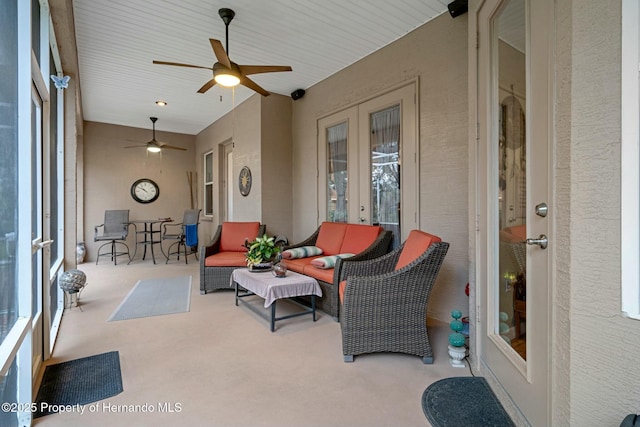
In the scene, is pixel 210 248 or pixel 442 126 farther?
pixel 210 248

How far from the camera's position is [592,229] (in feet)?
3.59

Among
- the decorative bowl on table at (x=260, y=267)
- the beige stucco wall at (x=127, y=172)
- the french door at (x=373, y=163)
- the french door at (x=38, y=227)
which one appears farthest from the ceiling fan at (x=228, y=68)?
the beige stucco wall at (x=127, y=172)

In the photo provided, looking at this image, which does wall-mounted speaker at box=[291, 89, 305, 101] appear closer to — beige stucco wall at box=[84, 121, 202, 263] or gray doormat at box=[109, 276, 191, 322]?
gray doormat at box=[109, 276, 191, 322]

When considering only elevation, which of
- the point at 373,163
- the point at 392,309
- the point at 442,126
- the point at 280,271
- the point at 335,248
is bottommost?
the point at 392,309

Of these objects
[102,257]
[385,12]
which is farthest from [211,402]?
[102,257]

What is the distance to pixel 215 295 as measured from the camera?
4.06 metres

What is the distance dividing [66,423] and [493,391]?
2308mm

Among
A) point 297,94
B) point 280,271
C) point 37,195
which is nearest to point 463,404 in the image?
point 280,271

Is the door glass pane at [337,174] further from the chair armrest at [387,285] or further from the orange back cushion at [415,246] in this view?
the chair armrest at [387,285]

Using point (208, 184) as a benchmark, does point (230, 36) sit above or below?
above

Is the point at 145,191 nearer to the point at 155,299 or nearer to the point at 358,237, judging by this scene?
the point at 155,299

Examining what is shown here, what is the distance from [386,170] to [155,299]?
317 centimetres

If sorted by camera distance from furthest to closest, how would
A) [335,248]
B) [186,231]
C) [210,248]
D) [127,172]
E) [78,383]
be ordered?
[127,172] < [186,231] < [210,248] < [335,248] < [78,383]

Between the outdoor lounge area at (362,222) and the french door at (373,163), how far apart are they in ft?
0.09
